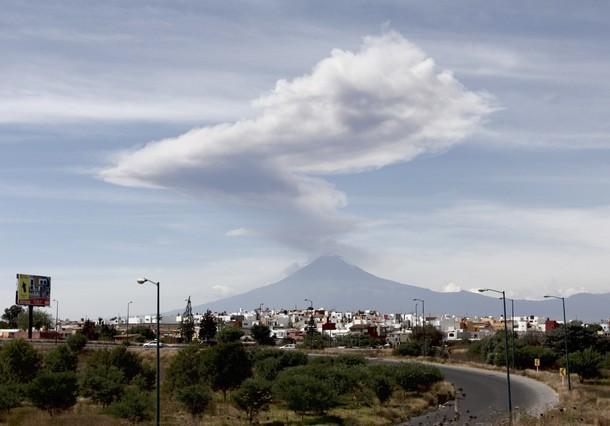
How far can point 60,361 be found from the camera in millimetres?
74438

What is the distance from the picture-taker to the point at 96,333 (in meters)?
144

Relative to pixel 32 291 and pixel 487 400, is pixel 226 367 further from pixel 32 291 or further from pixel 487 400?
pixel 32 291

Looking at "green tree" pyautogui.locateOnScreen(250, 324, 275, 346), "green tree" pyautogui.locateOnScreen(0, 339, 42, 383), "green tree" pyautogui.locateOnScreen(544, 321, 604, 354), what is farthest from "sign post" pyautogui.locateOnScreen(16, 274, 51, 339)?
"green tree" pyautogui.locateOnScreen(544, 321, 604, 354)

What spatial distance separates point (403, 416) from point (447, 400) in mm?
11033

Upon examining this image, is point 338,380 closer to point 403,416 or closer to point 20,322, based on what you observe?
point 403,416

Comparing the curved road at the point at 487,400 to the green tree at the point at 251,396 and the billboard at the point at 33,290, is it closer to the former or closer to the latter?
the green tree at the point at 251,396

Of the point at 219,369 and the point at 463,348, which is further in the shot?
the point at 463,348

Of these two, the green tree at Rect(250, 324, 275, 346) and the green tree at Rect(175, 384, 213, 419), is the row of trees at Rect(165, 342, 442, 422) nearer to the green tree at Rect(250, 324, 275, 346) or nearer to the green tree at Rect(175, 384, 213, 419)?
the green tree at Rect(175, 384, 213, 419)

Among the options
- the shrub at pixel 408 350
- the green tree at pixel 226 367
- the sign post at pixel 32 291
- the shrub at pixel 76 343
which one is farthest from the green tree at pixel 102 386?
the sign post at pixel 32 291

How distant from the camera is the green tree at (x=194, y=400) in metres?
47.0

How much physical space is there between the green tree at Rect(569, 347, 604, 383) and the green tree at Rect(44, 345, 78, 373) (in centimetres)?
5163

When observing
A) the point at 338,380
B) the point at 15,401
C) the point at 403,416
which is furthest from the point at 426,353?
the point at 15,401

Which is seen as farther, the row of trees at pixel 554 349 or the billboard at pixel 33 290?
the billboard at pixel 33 290

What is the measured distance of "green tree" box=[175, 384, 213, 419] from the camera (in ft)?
154
